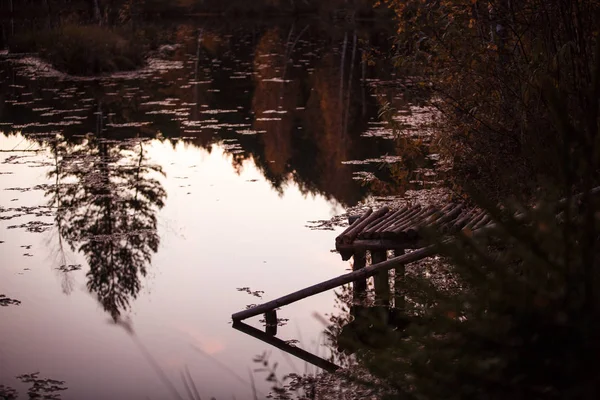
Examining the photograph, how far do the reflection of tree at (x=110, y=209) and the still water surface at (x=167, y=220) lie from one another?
34 millimetres

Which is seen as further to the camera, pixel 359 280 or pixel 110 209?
pixel 110 209

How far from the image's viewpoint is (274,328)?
354 inches

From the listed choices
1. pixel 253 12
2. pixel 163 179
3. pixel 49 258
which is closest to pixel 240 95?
pixel 163 179

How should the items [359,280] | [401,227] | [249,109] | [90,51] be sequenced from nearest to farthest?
[401,227], [359,280], [249,109], [90,51]

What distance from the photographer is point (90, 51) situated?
31.0 meters

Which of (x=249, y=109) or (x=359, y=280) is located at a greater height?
(x=249, y=109)

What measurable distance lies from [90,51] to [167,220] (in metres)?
19.2

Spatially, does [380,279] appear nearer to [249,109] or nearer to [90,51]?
[249,109]

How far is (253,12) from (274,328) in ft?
199

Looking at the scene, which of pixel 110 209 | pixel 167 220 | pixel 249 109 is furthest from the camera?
pixel 249 109

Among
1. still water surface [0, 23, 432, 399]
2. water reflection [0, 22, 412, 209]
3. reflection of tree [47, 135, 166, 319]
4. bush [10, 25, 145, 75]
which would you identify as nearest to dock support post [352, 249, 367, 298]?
still water surface [0, 23, 432, 399]

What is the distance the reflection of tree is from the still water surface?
0.03 m

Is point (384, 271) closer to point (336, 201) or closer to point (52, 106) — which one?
point (336, 201)

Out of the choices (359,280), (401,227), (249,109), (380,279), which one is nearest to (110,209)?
(359,280)
